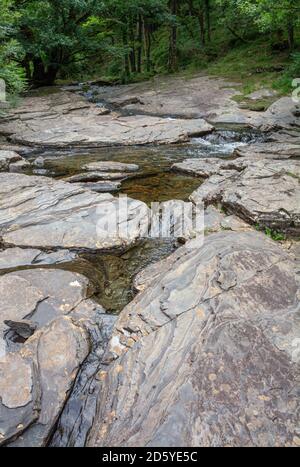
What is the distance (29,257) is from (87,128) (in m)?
8.44

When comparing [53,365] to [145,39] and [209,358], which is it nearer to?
[209,358]

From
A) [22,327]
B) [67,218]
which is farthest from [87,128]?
[22,327]

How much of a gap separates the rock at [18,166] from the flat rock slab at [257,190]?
4.23 metres

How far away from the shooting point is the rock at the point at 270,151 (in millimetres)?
9598

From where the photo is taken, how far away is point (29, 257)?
547cm

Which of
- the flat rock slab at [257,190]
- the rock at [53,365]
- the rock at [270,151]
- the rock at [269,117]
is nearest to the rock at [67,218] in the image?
the flat rock slab at [257,190]

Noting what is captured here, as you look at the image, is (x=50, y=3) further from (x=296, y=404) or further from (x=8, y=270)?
(x=296, y=404)

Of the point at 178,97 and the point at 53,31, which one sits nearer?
the point at 178,97

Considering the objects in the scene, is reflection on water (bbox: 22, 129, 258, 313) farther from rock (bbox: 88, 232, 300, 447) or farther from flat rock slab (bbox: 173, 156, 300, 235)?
rock (bbox: 88, 232, 300, 447)

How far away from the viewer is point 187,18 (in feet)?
99.3

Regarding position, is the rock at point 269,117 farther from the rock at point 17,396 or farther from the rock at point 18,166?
A: the rock at point 17,396

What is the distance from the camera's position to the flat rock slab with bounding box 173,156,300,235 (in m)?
6.06

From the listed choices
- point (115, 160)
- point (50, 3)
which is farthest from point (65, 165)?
point (50, 3)

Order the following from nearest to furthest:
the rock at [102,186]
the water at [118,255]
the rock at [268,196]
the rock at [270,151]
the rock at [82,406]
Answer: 1. the rock at [82,406]
2. the water at [118,255]
3. the rock at [268,196]
4. the rock at [102,186]
5. the rock at [270,151]
